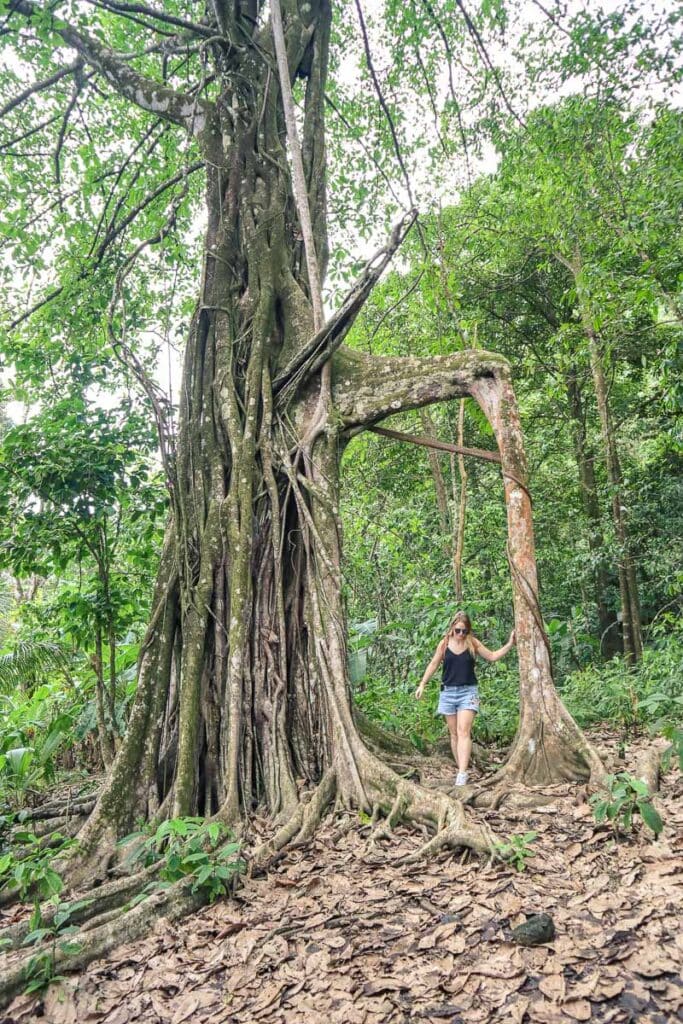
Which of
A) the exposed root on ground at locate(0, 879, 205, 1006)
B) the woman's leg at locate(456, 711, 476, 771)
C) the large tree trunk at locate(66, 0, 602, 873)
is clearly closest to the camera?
the exposed root on ground at locate(0, 879, 205, 1006)

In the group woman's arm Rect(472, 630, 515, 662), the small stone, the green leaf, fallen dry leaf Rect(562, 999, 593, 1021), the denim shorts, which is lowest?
fallen dry leaf Rect(562, 999, 593, 1021)

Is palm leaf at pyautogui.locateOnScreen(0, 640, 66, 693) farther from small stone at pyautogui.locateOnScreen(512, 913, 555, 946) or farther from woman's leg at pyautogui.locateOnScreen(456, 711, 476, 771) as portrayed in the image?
small stone at pyautogui.locateOnScreen(512, 913, 555, 946)

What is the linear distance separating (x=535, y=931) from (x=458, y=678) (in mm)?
2356

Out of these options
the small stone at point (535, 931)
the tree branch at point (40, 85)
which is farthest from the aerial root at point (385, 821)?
the tree branch at point (40, 85)

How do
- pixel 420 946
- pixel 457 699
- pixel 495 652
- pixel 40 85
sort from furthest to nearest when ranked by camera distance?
pixel 40 85 < pixel 457 699 < pixel 495 652 < pixel 420 946

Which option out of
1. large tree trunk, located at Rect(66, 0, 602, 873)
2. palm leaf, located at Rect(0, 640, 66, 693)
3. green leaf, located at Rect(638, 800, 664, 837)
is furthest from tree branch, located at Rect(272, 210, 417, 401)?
green leaf, located at Rect(638, 800, 664, 837)

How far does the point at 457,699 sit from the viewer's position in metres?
4.75

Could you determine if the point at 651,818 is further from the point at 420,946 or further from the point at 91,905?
the point at 91,905

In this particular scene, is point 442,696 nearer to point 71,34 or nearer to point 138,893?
point 138,893

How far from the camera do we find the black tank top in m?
4.75

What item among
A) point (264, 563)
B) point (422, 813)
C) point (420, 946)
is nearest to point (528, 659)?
point (422, 813)

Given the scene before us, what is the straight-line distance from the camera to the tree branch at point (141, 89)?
5703mm

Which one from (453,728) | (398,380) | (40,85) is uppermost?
→ (40,85)

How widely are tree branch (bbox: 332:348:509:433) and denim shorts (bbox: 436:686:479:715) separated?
2.02 metres
